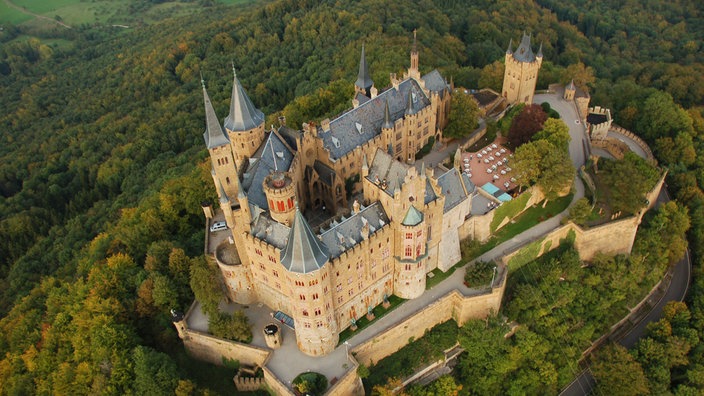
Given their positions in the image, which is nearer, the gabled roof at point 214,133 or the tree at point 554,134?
the gabled roof at point 214,133

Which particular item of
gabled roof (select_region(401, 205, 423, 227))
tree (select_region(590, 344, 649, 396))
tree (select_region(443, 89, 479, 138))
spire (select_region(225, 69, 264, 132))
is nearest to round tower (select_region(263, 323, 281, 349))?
gabled roof (select_region(401, 205, 423, 227))

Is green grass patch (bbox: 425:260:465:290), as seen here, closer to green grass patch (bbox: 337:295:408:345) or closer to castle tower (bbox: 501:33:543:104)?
green grass patch (bbox: 337:295:408:345)

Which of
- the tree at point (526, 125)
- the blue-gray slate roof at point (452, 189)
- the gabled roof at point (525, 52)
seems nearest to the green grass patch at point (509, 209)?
the blue-gray slate roof at point (452, 189)

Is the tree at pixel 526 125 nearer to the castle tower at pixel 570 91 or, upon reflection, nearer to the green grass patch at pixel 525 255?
the green grass patch at pixel 525 255

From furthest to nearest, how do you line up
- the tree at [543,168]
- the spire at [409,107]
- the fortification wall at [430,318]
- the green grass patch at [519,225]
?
the spire at [409,107], the tree at [543,168], the green grass patch at [519,225], the fortification wall at [430,318]

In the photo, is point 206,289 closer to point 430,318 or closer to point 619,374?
point 430,318

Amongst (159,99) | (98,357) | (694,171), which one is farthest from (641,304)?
(159,99)

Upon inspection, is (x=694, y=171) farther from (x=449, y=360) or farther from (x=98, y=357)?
(x=98, y=357)
